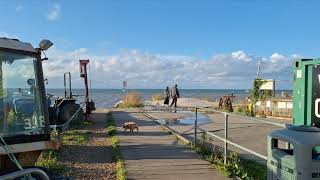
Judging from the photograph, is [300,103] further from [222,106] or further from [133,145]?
[222,106]

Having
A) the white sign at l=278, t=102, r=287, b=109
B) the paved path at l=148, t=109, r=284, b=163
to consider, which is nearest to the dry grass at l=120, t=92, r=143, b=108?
the white sign at l=278, t=102, r=287, b=109

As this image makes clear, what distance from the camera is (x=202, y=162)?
34.4 ft

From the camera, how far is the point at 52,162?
10938 mm

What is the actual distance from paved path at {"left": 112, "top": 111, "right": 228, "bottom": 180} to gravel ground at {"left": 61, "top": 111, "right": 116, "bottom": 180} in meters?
0.41

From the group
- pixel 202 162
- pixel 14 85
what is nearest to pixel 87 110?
pixel 202 162

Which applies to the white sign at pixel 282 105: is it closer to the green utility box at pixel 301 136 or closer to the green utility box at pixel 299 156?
the green utility box at pixel 301 136

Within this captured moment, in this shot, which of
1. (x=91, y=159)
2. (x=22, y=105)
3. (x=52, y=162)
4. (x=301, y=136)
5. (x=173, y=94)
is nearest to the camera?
(x=301, y=136)

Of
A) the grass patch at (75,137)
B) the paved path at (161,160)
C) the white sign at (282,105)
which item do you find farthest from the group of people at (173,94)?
the paved path at (161,160)

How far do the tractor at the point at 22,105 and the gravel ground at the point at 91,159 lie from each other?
3.15m

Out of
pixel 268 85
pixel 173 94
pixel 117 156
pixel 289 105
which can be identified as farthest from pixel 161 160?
pixel 173 94

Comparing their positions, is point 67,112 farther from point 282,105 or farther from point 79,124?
point 282,105

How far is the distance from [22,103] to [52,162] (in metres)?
4.62

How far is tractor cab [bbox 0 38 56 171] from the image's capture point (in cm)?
613

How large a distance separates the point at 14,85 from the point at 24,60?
345mm
